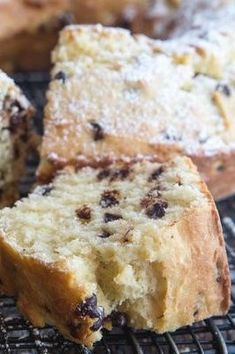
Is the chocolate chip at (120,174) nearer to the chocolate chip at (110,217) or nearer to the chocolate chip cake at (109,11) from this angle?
the chocolate chip at (110,217)

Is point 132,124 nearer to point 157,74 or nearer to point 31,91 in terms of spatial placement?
point 157,74

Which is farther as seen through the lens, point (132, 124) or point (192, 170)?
point (132, 124)

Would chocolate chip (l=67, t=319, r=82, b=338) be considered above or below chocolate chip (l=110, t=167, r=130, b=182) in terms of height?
below

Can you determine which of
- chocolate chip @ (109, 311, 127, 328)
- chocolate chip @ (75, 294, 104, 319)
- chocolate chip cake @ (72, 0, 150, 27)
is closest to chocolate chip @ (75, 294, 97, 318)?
chocolate chip @ (75, 294, 104, 319)

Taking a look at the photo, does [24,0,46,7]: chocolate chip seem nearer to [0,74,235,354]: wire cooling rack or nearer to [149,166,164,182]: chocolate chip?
[149,166,164,182]: chocolate chip

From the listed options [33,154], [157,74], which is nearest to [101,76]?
[157,74]

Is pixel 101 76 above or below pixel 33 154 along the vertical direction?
above

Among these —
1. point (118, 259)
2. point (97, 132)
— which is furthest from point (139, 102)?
point (118, 259)

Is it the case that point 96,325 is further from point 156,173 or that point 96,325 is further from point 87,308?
point 156,173
